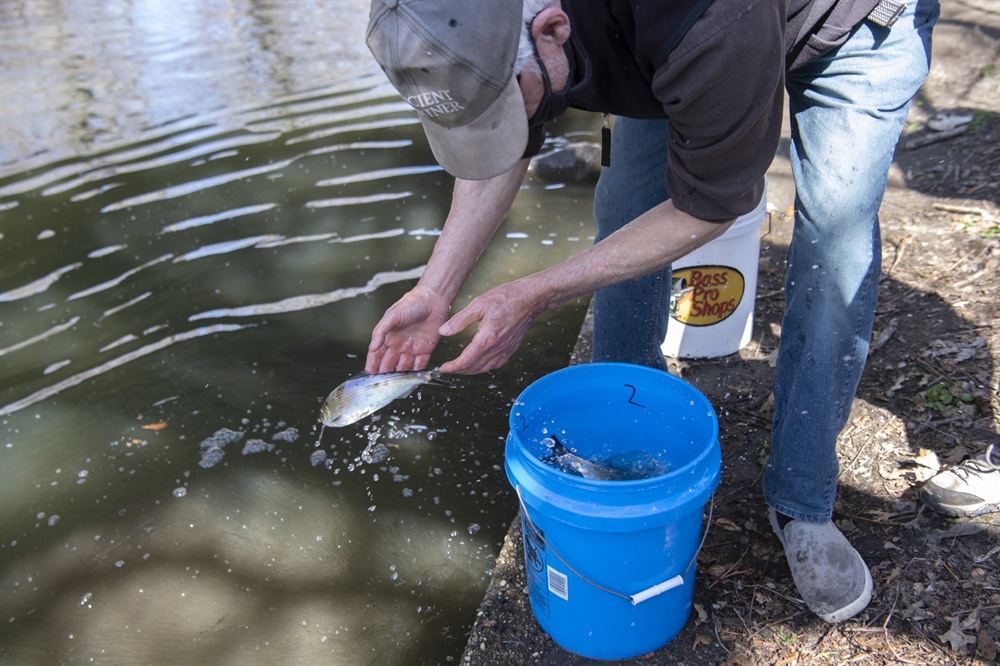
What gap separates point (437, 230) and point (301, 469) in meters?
2.10

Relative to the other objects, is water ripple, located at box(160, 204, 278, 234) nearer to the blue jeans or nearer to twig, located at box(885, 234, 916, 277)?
the blue jeans

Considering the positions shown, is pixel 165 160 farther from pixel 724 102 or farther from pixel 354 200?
pixel 724 102

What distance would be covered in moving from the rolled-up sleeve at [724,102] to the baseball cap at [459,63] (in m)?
0.32

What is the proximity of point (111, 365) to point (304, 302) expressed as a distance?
1022 mm

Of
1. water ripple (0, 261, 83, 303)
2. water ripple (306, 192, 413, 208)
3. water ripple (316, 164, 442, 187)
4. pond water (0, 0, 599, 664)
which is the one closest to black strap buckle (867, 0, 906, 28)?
pond water (0, 0, 599, 664)

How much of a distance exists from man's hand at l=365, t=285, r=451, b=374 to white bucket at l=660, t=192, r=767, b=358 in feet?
3.63

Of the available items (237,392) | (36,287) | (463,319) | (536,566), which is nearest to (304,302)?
(237,392)

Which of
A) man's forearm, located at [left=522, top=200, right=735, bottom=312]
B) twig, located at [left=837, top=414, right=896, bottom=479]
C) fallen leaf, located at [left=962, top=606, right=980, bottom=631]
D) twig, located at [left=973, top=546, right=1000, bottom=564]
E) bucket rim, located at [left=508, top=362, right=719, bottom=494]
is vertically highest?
man's forearm, located at [left=522, top=200, right=735, bottom=312]

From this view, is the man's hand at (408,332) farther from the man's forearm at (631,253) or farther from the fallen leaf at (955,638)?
the fallen leaf at (955,638)

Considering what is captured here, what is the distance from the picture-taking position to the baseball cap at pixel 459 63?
1415 millimetres

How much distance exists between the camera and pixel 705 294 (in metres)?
3.00

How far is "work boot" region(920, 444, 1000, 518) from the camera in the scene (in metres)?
2.19

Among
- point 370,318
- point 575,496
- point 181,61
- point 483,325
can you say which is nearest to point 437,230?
point 370,318

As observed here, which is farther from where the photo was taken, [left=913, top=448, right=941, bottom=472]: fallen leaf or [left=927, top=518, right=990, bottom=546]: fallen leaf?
[left=913, top=448, right=941, bottom=472]: fallen leaf
